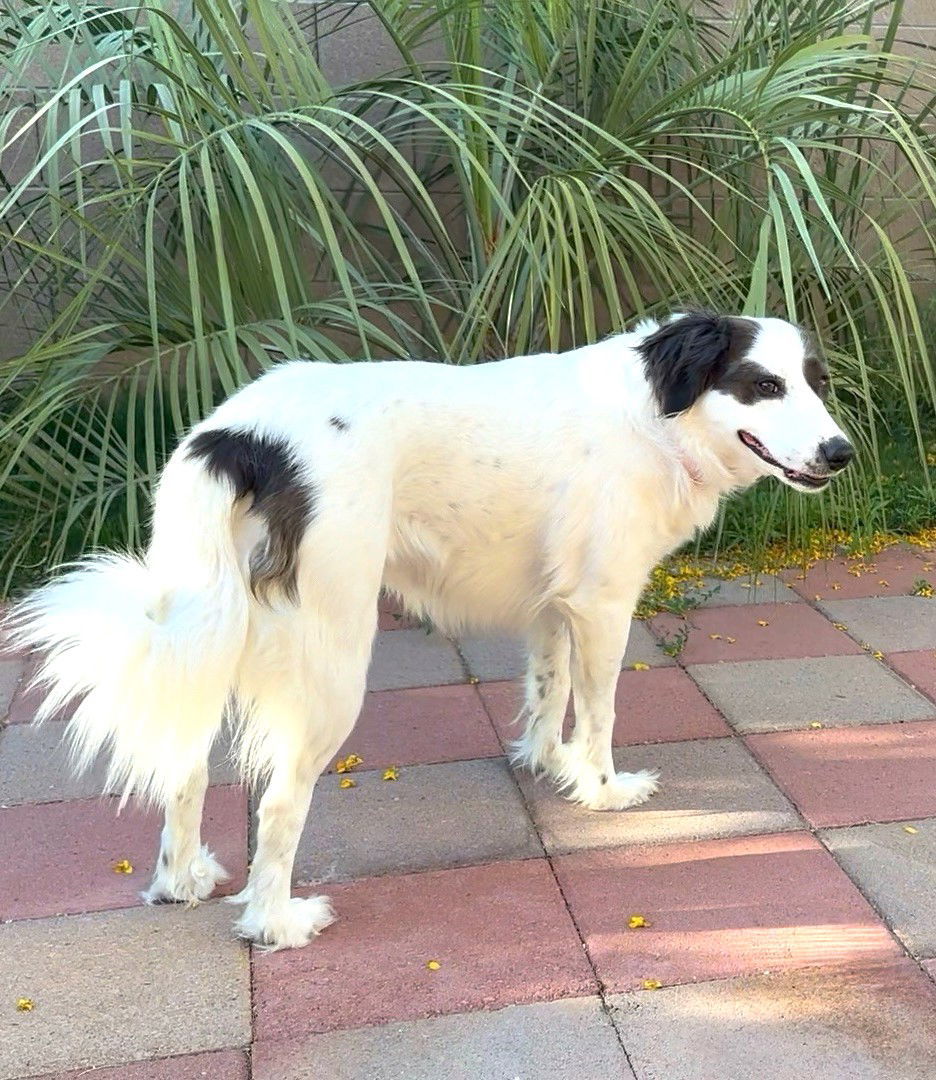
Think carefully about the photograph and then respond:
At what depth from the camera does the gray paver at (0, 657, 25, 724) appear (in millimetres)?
3636

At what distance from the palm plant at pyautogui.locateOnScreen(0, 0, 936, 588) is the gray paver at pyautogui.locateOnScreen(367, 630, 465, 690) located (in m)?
0.99

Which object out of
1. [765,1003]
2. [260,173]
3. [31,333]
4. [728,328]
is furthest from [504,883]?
[31,333]

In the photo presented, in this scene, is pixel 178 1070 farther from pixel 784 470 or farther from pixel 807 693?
pixel 807 693

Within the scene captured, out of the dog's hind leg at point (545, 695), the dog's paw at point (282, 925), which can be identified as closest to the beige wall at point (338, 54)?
the dog's hind leg at point (545, 695)

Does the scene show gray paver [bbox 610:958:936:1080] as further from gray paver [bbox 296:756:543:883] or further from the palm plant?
the palm plant

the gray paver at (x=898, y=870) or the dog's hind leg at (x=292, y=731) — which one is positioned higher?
the dog's hind leg at (x=292, y=731)

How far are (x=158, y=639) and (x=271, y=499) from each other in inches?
14.7

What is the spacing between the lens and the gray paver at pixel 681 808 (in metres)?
2.81

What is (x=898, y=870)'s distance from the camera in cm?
259

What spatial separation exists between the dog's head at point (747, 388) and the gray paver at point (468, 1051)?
4.32 ft

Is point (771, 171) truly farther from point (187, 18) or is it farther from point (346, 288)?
point (187, 18)

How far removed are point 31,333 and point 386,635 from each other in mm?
2189

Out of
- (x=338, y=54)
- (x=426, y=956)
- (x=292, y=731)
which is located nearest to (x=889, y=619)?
(x=426, y=956)

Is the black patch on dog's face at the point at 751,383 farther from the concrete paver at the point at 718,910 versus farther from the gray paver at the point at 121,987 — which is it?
the gray paver at the point at 121,987
